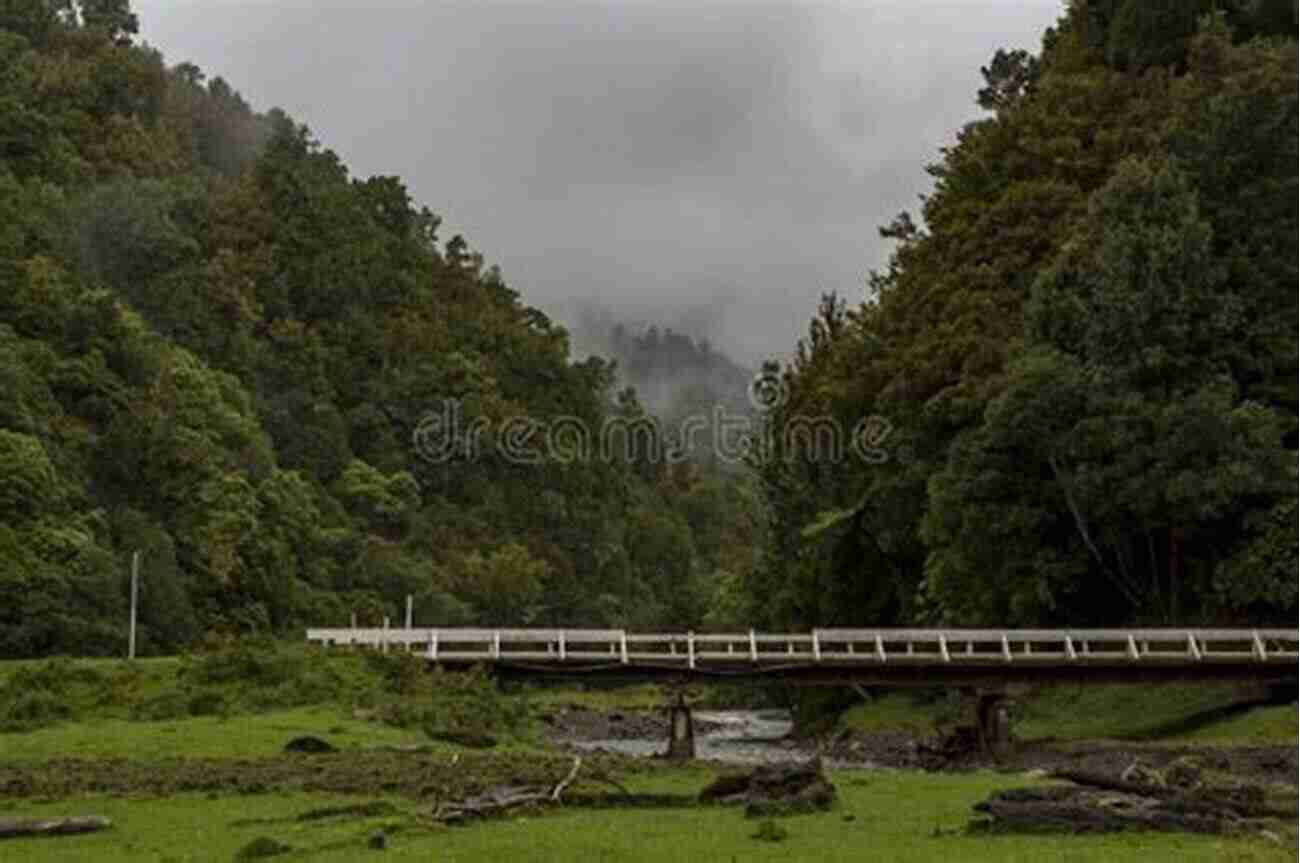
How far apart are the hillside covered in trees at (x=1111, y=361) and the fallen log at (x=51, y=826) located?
116ft

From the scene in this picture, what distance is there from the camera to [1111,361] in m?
55.8

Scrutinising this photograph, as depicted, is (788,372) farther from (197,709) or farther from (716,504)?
(716,504)

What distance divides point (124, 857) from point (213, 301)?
105923 mm

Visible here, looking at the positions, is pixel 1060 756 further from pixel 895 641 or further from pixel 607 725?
pixel 607 725

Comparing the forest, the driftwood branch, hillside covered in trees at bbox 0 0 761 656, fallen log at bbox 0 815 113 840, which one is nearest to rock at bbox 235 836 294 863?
fallen log at bbox 0 815 113 840

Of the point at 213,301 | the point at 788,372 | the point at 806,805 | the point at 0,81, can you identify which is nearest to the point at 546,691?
the point at 788,372

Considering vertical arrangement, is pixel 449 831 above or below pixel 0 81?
below

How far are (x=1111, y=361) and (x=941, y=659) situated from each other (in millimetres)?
12138

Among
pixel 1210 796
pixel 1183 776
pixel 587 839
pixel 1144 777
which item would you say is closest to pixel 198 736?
pixel 587 839

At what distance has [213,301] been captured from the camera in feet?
411

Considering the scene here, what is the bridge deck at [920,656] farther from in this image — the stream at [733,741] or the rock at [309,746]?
the rock at [309,746]

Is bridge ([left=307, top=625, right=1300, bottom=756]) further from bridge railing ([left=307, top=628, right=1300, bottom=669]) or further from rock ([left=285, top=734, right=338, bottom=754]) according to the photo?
rock ([left=285, top=734, right=338, bottom=754])

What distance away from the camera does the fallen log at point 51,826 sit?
2511cm

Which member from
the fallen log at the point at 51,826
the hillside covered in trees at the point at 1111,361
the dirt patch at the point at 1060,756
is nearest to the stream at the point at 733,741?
the dirt patch at the point at 1060,756
